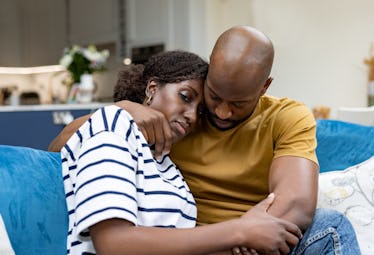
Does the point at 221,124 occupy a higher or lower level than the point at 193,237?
higher

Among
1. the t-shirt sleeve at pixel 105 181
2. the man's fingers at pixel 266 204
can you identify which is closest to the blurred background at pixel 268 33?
the man's fingers at pixel 266 204

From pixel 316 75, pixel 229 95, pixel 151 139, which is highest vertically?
pixel 229 95

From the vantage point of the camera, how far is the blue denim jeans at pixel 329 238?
101 cm

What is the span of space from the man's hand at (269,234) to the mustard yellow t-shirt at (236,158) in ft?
0.86

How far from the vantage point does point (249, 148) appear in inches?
50.1

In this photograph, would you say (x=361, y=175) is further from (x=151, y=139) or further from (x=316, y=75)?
(x=316, y=75)

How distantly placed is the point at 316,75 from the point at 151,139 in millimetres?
3042

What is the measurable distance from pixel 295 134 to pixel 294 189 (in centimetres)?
17

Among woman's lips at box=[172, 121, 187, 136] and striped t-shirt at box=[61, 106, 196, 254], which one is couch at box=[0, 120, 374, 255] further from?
woman's lips at box=[172, 121, 187, 136]

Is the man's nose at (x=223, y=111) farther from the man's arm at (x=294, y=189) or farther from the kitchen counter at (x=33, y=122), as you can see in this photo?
the kitchen counter at (x=33, y=122)

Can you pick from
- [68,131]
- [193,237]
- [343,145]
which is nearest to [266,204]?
[193,237]

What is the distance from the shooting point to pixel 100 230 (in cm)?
89

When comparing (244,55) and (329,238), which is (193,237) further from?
(244,55)

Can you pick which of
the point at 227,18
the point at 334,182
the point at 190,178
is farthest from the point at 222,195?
Result: the point at 227,18
